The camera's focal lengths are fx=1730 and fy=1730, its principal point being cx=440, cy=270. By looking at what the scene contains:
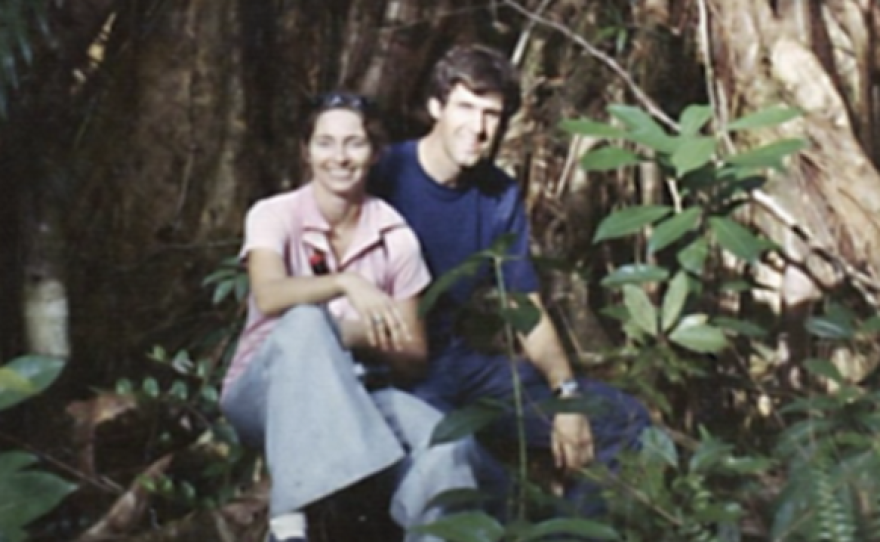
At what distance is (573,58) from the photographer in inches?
71.0

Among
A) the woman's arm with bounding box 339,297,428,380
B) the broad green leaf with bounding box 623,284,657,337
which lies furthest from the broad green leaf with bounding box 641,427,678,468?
the woman's arm with bounding box 339,297,428,380

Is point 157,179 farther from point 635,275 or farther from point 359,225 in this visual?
point 635,275

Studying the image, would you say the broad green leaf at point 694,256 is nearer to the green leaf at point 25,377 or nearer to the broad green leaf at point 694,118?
the broad green leaf at point 694,118

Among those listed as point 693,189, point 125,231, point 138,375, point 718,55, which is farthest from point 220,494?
point 718,55

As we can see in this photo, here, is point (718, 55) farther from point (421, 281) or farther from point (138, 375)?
point (138, 375)

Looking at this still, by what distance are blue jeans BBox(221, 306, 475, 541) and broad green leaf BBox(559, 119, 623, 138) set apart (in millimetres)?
335

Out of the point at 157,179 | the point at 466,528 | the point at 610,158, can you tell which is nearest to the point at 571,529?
the point at 466,528

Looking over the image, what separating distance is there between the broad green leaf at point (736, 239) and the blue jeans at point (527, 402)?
183 millimetres

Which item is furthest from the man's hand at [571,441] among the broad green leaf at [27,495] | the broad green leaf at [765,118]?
the broad green leaf at [27,495]

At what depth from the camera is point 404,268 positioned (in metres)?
1.64

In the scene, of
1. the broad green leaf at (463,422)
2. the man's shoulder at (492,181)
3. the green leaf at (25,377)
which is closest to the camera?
the green leaf at (25,377)

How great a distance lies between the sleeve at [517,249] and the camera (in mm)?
1676

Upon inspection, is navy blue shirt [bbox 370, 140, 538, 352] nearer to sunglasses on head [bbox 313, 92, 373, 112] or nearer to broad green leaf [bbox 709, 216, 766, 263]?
sunglasses on head [bbox 313, 92, 373, 112]

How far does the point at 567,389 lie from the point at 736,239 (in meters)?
0.23
